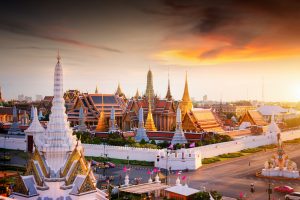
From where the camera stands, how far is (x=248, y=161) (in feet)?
118

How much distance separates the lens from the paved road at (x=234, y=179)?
2448cm

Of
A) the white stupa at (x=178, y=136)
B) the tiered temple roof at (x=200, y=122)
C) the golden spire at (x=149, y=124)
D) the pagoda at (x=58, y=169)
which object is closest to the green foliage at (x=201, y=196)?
the pagoda at (x=58, y=169)

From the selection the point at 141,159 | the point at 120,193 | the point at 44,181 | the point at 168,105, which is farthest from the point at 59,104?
the point at 168,105

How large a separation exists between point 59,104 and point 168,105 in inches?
1402

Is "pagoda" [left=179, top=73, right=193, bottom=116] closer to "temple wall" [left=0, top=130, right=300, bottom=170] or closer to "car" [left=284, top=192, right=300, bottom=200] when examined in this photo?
"temple wall" [left=0, top=130, right=300, bottom=170]

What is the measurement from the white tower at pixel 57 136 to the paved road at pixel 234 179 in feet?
31.3

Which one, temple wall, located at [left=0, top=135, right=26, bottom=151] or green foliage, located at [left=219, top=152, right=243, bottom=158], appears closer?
green foliage, located at [left=219, top=152, right=243, bottom=158]

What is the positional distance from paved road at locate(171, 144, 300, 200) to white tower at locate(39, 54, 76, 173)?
375 inches

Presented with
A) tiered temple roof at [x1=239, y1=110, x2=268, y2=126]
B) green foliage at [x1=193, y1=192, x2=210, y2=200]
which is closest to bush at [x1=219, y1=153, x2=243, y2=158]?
green foliage at [x1=193, y1=192, x2=210, y2=200]

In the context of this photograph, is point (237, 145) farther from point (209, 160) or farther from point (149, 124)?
point (149, 124)

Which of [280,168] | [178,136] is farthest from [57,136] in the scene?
[178,136]

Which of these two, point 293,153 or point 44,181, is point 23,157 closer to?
point 44,181

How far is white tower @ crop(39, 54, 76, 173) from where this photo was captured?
61.5 ft

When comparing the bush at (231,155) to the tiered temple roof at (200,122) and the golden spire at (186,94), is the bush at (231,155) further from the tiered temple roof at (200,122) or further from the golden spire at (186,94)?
the golden spire at (186,94)
